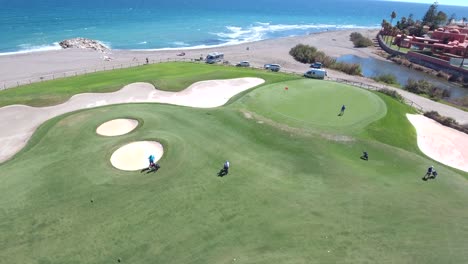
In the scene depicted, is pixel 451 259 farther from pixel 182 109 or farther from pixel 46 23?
pixel 46 23

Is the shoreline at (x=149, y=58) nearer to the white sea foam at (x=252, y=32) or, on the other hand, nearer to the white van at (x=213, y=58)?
the white van at (x=213, y=58)

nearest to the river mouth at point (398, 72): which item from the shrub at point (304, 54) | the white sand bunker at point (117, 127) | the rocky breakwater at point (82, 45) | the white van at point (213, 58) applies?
the shrub at point (304, 54)

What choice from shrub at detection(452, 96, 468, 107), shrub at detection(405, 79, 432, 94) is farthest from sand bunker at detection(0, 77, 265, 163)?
shrub at detection(452, 96, 468, 107)

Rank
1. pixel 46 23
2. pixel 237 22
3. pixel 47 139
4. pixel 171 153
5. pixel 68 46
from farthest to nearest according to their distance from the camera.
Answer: pixel 237 22 < pixel 46 23 < pixel 68 46 < pixel 47 139 < pixel 171 153

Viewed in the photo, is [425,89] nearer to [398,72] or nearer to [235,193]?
[398,72]

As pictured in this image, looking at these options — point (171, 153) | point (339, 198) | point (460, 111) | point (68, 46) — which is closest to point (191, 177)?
point (171, 153)

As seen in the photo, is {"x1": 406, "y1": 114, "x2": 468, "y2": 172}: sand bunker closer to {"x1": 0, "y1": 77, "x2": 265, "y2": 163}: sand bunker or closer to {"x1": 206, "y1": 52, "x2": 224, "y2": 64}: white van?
{"x1": 0, "y1": 77, "x2": 265, "y2": 163}: sand bunker
